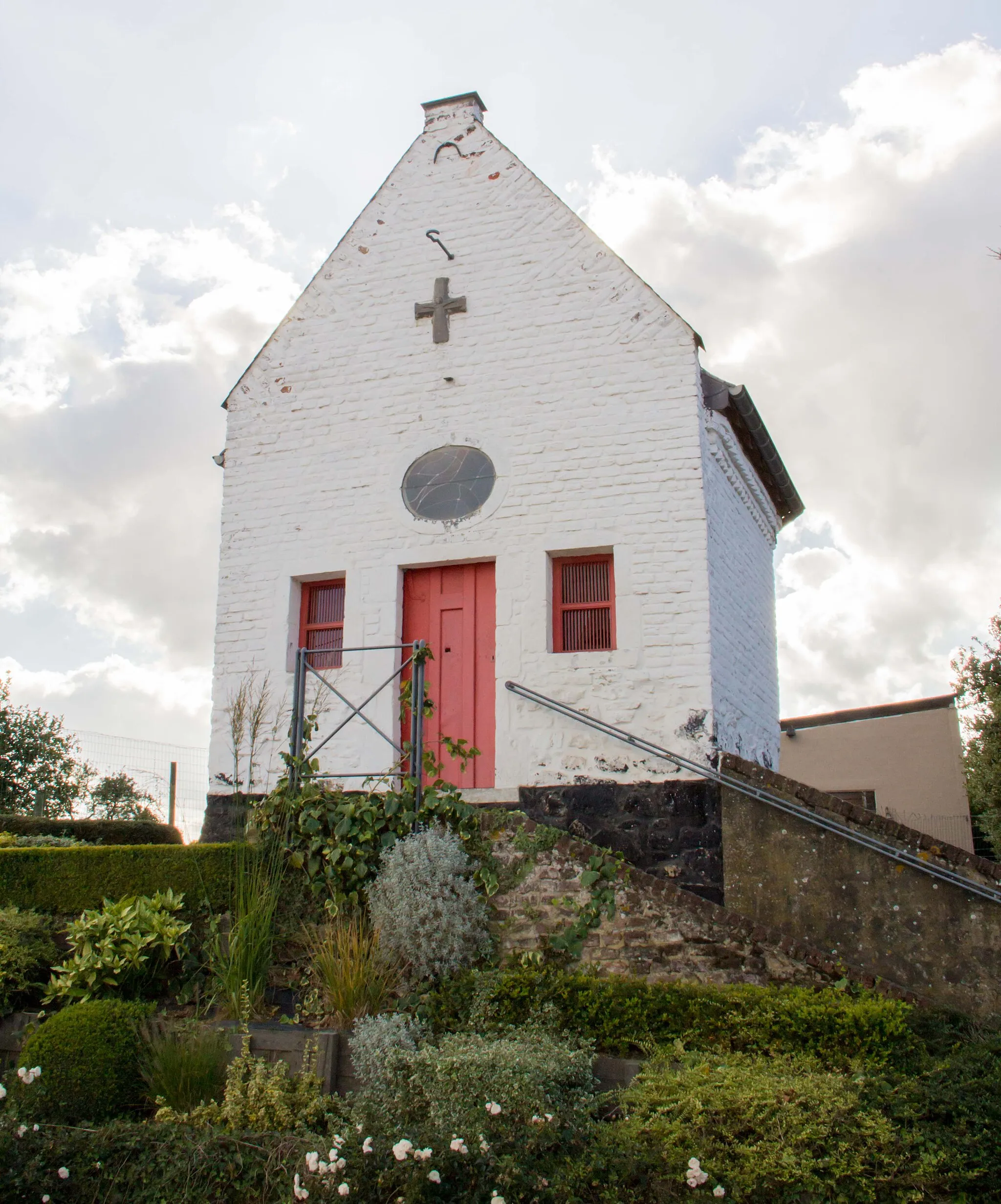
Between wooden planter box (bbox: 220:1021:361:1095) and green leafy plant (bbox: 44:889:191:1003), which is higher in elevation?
green leafy plant (bbox: 44:889:191:1003)

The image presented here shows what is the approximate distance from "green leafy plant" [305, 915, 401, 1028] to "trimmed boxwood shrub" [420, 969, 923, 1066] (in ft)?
1.22

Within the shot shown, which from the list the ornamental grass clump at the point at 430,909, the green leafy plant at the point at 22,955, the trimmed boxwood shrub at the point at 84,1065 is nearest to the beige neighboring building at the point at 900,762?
the ornamental grass clump at the point at 430,909

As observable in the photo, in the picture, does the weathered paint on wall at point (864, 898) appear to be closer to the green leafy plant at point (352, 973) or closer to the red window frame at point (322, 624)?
the green leafy plant at point (352, 973)

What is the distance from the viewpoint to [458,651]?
386 inches

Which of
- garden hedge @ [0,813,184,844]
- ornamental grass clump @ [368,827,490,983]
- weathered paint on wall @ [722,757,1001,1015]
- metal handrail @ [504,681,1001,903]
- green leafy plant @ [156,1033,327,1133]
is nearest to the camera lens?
green leafy plant @ [156,1033,327,1133]

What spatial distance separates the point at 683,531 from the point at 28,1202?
6606mm

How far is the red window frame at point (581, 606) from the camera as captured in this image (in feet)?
30.9

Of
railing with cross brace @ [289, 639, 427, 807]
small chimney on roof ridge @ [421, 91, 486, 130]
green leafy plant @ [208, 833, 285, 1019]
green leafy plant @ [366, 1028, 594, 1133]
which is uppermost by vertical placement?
small chimney on roof ridge @ [421, 91, 486, 130]

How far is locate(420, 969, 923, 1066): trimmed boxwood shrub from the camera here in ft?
18.8

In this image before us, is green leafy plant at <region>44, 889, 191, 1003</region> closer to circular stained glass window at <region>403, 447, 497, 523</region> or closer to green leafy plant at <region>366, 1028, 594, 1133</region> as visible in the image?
green leafy plant at <region>366, 1028, 594, 1133</region>

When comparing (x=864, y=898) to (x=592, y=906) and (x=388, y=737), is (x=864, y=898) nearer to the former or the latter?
(x=592, y=906)

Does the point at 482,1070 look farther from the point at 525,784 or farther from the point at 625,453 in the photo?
the point at 625,453

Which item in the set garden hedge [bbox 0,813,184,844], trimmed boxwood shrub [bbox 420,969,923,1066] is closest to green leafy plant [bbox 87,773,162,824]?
garden hedge [bbox 0,813,184,844]

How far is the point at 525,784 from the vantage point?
901 cm
